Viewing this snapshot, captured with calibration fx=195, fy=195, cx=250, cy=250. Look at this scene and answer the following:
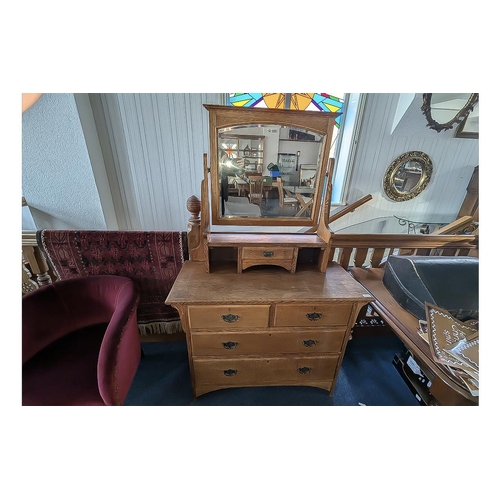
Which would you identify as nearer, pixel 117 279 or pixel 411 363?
pixel 117 279

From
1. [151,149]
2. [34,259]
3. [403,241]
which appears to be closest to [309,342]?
[403,241]

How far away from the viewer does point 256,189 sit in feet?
3.93

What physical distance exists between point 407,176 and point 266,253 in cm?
267

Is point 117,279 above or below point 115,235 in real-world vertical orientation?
below

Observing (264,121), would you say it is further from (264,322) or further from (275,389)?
(275,389)

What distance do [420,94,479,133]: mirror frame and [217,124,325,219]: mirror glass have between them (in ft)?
6.90

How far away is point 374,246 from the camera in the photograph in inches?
58.9

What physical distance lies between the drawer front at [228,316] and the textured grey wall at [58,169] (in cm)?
160

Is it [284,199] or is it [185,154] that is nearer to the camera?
[284,199]

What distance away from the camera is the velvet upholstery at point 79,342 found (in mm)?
946

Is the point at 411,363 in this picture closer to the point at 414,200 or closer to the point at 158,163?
the point at 414,200

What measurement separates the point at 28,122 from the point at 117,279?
151cm

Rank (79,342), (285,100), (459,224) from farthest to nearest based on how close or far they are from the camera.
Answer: (285,100) → (459,224) → (79,342)
